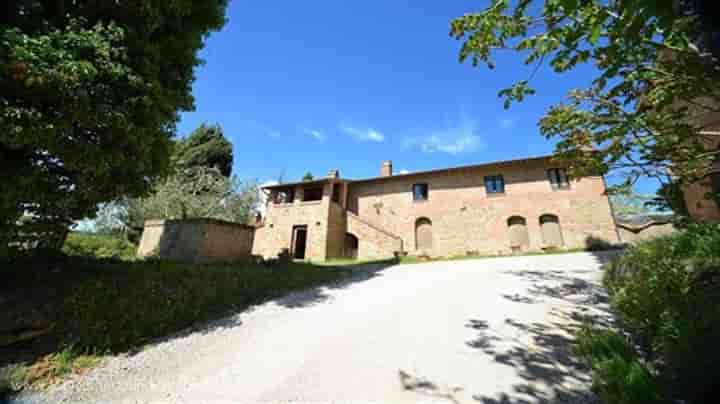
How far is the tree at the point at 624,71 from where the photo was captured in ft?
7.14

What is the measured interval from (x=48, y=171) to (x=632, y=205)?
1167 inches

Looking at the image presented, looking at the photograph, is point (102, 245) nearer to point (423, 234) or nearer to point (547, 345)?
point (423, 234)

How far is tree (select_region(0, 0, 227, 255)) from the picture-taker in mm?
3865

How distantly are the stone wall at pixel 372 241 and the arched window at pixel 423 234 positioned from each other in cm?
187

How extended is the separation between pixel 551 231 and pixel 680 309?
1481 cm

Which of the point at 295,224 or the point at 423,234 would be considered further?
the point at 423,234

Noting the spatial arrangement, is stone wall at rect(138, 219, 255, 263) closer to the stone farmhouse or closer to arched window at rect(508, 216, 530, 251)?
the stone farmhouse

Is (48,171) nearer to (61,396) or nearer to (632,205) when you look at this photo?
(61,396)

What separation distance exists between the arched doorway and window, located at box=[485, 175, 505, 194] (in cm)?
949

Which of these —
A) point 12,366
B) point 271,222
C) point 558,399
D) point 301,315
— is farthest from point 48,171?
point 271,222

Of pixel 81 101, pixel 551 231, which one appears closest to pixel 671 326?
pixel 81 101

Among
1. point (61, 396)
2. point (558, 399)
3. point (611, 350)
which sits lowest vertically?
A: point (61, 396)

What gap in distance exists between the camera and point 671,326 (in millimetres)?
2881

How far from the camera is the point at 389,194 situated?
19625mm
